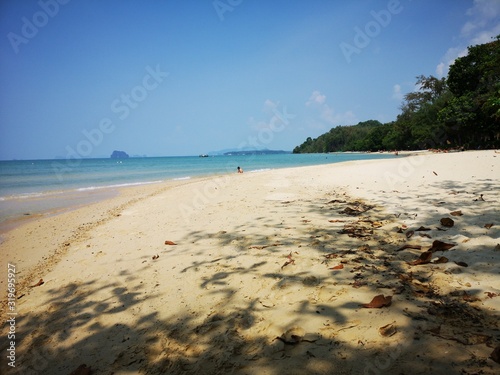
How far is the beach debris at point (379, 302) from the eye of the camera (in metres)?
Result: 2.15

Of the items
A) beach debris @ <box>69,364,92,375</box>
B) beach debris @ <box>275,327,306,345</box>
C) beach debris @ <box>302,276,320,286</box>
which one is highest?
beach debris @ <box>302,276,320,286</box>

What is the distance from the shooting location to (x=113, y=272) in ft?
13.1

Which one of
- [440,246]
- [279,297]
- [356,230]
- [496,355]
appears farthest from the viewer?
[356,230]

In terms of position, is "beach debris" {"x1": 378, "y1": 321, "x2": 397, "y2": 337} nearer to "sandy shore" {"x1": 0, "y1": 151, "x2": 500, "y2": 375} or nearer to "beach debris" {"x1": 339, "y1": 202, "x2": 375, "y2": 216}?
"sandy shore" {"x1": 0, "y1": 151, "x2": 500, "y2": 375}

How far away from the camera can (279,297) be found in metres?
2.60

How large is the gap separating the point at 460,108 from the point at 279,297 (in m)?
39.1

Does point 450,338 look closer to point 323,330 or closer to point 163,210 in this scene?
point 323,330

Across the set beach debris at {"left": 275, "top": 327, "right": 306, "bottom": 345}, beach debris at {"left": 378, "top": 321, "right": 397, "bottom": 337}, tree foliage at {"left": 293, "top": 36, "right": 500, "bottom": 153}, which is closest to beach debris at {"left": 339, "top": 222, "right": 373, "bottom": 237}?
beach debris at {"left": 378, "top": 321, "right": 397, "bottom": 337}

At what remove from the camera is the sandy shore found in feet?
5.83

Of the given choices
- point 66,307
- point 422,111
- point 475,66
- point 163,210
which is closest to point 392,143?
point 422,111

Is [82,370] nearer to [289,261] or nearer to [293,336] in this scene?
[293,336]

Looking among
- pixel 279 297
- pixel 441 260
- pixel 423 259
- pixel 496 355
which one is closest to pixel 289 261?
pixel 279 297

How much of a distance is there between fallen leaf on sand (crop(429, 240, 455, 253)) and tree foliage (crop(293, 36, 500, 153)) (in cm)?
1219

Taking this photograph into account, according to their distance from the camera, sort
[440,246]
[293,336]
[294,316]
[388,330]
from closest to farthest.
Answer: [388,330] → [293,336] → [294,316] → [440,246]
